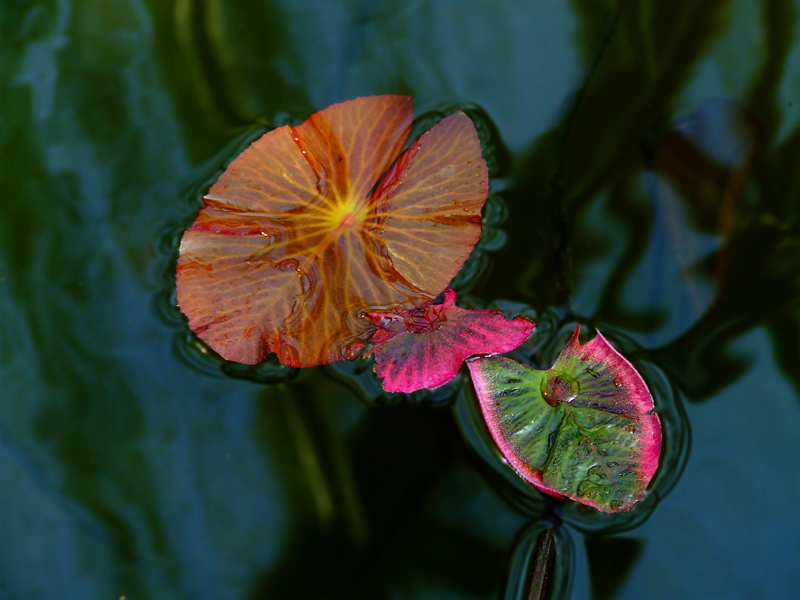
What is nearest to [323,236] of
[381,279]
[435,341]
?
[381,279]

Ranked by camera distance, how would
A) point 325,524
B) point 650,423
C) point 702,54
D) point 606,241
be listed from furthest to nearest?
1. point 702,54
2. point 606,241
3. point 325,524
4. point 650,423

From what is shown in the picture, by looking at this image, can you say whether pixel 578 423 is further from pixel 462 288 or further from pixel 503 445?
pixel 462 288

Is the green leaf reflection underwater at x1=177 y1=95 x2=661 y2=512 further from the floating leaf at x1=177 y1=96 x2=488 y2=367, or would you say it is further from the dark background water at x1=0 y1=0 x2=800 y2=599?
the dark background water at x1=0 y1=0 x2=800 y2=599

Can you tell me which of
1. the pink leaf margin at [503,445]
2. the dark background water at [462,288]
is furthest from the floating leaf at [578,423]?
the dark background water at [462,288]

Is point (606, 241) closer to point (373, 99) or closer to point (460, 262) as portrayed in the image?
point (460, 262)

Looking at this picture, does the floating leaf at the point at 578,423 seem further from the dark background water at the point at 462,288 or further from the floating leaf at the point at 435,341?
the dark background water at the point at 462,288

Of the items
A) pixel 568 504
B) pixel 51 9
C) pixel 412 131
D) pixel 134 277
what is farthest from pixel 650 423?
pixel 51 9
